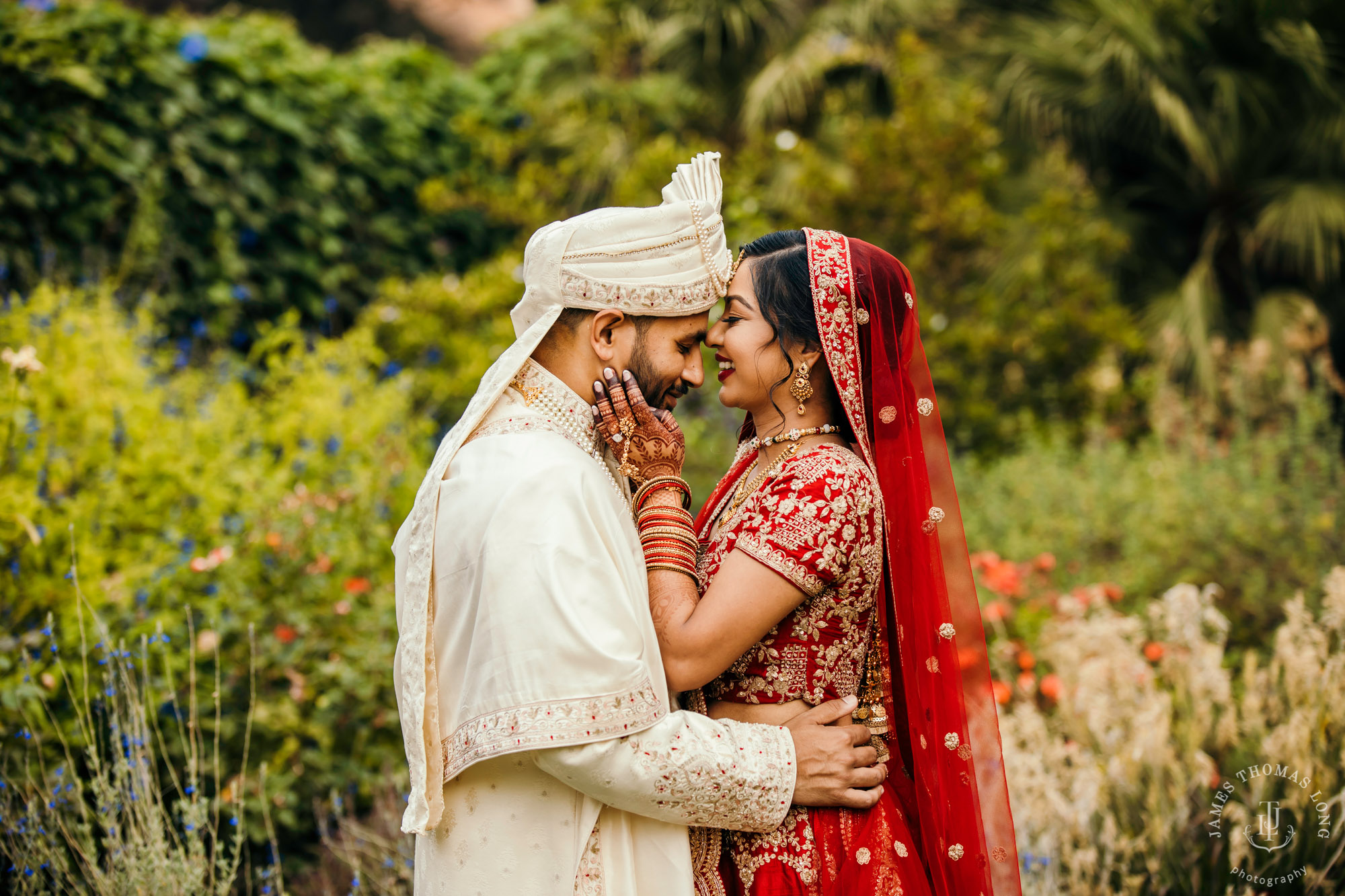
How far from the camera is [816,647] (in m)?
2.10

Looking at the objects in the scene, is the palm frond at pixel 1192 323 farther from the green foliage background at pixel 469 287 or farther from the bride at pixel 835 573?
the bride at pixel 835 573

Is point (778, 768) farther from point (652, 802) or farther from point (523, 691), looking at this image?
point (523, 691)

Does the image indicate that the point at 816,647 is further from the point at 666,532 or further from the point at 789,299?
the point at 789,299

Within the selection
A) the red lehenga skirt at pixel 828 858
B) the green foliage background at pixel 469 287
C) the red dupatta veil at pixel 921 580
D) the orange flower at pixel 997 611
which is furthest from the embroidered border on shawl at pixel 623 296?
the orange flower at pixel 997 611

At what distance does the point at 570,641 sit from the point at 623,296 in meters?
0.69

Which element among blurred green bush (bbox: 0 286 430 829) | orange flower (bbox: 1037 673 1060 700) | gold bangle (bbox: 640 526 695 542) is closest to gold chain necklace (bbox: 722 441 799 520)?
gold bangle (bbox: 640 526 695 542)

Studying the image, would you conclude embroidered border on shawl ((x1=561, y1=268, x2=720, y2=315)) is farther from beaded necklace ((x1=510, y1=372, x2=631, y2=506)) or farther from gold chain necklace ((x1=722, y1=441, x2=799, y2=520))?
gold chain necklace ((x1=722, y1=441, x2=799, y2=520))

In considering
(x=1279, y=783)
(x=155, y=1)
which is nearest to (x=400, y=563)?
(x=1279, y=783)

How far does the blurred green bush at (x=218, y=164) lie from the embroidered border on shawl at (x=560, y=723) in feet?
14.1

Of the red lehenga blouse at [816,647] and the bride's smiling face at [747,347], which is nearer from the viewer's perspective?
the red lehenga blouse at [816,647]

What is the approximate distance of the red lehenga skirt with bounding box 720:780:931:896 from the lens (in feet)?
6.67

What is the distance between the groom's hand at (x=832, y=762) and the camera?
2.01m

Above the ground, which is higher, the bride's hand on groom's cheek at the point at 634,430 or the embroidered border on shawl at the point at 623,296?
the embroidered border on shawl at the point at 623,296

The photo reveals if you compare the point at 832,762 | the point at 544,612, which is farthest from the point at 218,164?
the point at 832,762
